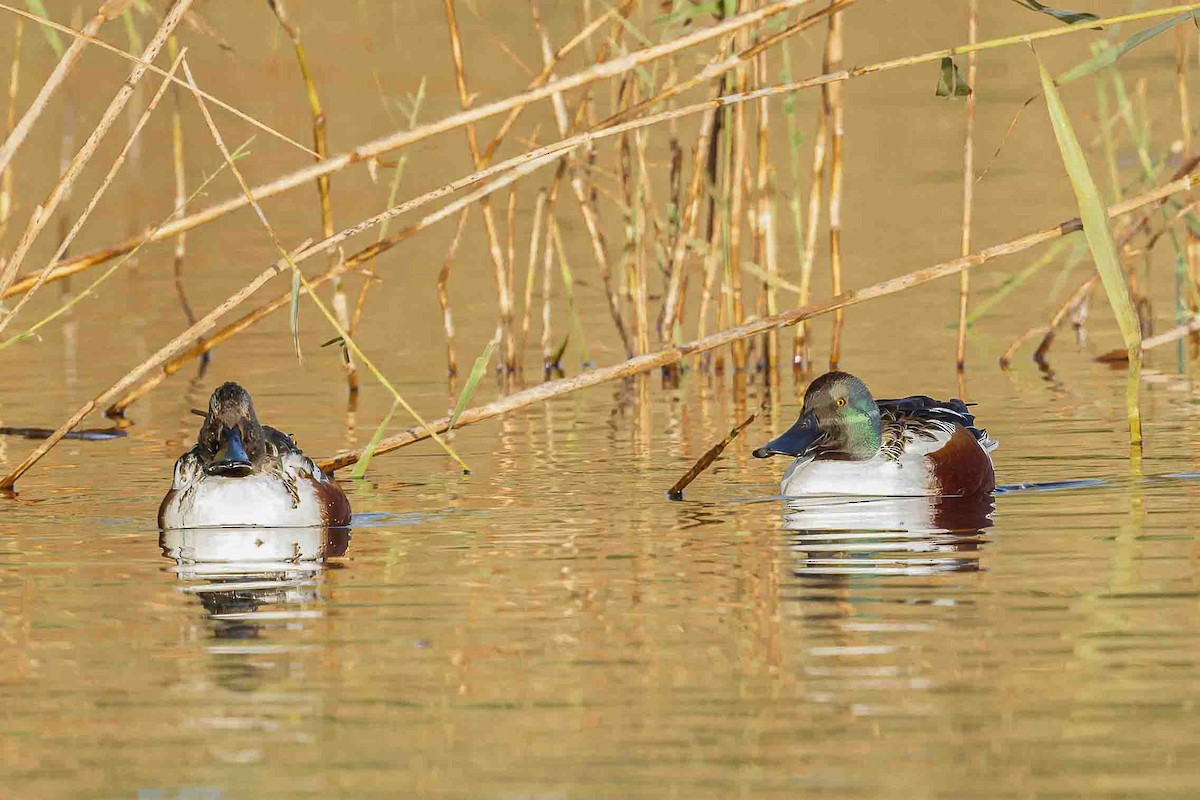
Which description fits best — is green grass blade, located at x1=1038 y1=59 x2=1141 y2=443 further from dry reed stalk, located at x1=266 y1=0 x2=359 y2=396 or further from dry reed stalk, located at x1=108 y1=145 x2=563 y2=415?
dry reed stalk, located at x1=266 y1=0 x2=359 y2=396

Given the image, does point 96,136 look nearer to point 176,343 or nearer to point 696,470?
point 176,343

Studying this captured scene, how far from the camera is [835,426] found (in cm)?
834

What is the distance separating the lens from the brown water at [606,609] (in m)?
4.52

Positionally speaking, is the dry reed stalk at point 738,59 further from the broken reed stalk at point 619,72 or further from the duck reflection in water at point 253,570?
the duck reflection in water at point 253,570

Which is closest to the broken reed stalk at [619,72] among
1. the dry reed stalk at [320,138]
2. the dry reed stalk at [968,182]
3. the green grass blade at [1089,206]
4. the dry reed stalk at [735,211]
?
the green grass blade at [1089,206]

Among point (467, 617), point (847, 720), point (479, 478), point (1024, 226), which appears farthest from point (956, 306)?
point (847, 720)

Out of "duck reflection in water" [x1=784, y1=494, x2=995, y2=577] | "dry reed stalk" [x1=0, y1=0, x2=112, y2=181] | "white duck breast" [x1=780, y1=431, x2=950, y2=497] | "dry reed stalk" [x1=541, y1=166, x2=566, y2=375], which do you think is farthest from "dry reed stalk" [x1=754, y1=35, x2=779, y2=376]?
"dry reed stalk" [x1=0, y1=0, x2=112, y2=181]

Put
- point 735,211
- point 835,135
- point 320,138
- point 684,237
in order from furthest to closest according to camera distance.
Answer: point 684,237 → point 735,211 → point 835,135 → point 320,138

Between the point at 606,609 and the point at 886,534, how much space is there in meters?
1.63

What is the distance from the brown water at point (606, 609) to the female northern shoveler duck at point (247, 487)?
108 mm

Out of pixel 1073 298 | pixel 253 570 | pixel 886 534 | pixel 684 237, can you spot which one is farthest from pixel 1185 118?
pixel 253 570

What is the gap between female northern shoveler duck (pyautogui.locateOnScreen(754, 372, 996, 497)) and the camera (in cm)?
823

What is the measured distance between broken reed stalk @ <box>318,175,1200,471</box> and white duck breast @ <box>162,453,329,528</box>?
11.0 inches

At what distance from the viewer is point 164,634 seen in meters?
5.85
